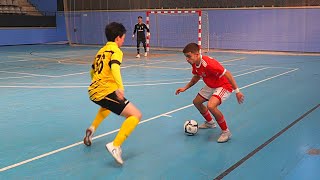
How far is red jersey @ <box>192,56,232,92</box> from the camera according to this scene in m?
5.31

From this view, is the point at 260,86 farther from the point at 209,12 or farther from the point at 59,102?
the point at 209,12

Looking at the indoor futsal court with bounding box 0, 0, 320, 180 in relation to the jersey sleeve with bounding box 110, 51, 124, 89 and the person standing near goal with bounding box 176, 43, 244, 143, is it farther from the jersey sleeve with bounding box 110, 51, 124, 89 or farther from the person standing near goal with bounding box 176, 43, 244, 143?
the jersey sleeve with bounding box 110, 51, 124, 89

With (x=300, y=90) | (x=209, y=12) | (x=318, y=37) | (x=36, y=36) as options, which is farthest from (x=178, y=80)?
(x=36, y=36)

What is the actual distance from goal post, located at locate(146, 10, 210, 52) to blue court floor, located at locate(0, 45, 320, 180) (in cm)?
1250

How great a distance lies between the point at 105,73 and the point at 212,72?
1574 mm

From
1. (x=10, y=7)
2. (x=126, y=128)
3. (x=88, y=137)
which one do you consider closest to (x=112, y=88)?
(x=126, y=128)

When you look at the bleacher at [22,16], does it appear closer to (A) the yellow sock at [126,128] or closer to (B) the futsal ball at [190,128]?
(B) the futsal ball at [190,128]

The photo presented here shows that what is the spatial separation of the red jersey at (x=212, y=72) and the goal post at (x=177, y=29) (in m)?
16.5

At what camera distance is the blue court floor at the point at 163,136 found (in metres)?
4.34

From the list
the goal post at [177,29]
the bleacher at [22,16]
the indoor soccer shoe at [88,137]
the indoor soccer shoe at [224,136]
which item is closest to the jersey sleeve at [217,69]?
the indoor soccer shoe at [224,136]

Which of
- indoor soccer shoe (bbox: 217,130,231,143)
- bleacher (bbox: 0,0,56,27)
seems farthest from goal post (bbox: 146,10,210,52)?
indoor soccer shoe (bbox: 217,130,231,143)

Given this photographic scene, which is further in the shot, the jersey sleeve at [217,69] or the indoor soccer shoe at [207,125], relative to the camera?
the indoor soccer shoe at [207,125]

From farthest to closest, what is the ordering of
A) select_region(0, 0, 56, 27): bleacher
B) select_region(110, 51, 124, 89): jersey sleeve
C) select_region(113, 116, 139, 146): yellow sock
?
1. select_region(0, 0, 56, 27): bleacher
2. select_region(113, 116, 139, 146): yellow sock
3. select_region(110, 51, 124, 89): jersey sleeve

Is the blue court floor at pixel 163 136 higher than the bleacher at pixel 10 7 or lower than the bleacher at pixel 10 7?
lower
